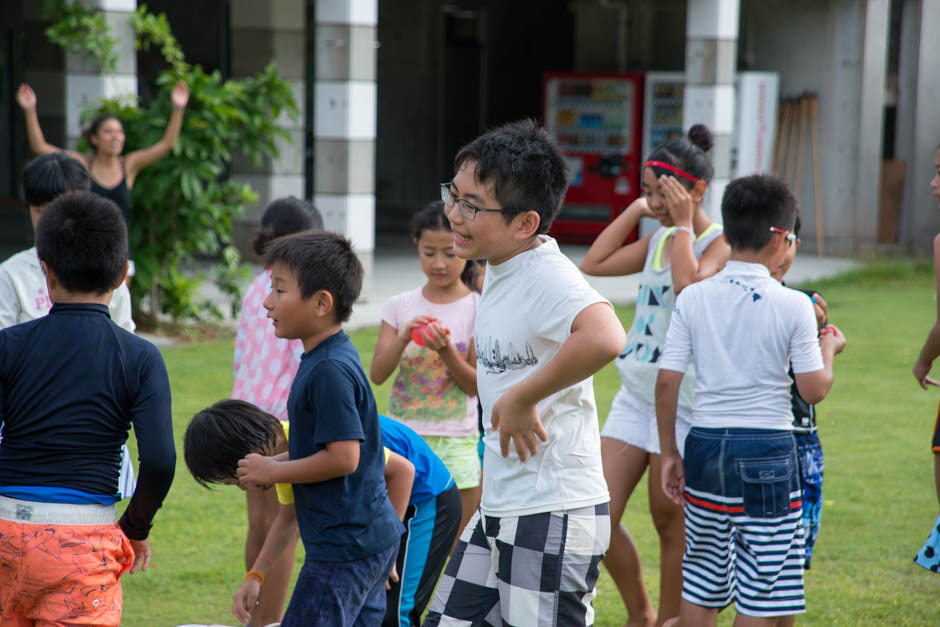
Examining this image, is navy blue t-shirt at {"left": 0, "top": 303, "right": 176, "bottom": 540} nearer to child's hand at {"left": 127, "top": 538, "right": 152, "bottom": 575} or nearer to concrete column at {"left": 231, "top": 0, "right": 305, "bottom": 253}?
child's hand at {"left": 127, "top": 538, "right": 152, "bottom": 575}

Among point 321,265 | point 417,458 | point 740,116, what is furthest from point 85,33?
point 740,116

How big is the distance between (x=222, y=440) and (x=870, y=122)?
49.2ft

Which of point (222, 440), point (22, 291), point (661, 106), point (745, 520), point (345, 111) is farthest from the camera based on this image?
point (661, 106)

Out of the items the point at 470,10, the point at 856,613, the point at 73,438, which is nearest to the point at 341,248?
the point at 73,438

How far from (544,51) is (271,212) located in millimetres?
18018

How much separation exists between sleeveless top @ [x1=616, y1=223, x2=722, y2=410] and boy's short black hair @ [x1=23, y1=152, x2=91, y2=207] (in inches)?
78.9

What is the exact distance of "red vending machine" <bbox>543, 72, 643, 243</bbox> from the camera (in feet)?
54.5

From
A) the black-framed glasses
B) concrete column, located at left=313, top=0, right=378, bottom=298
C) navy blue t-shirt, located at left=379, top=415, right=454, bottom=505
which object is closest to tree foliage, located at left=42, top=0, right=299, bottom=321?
concrete column, located at left=313, top=0, right=378, bottom=298

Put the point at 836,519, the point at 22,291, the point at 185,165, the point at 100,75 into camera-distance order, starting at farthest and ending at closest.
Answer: the point at 100,75, the point at 185,165, the point at 836,519, the point at 22,291

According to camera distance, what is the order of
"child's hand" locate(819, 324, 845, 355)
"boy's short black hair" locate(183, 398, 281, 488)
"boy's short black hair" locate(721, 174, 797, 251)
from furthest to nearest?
"child's hand" locate(819, 324, 845, 355), "boy's short black hair" locate(721, 174, 797, 251), "boy's short black hair" locate(183, 398, 281, 488)

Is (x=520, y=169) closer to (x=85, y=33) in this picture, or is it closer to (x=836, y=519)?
(x=836, y=519)

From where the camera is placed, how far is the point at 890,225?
57.2 ft

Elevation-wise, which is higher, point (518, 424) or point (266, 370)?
point (518, 424)

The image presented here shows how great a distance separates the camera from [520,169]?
2.57m
